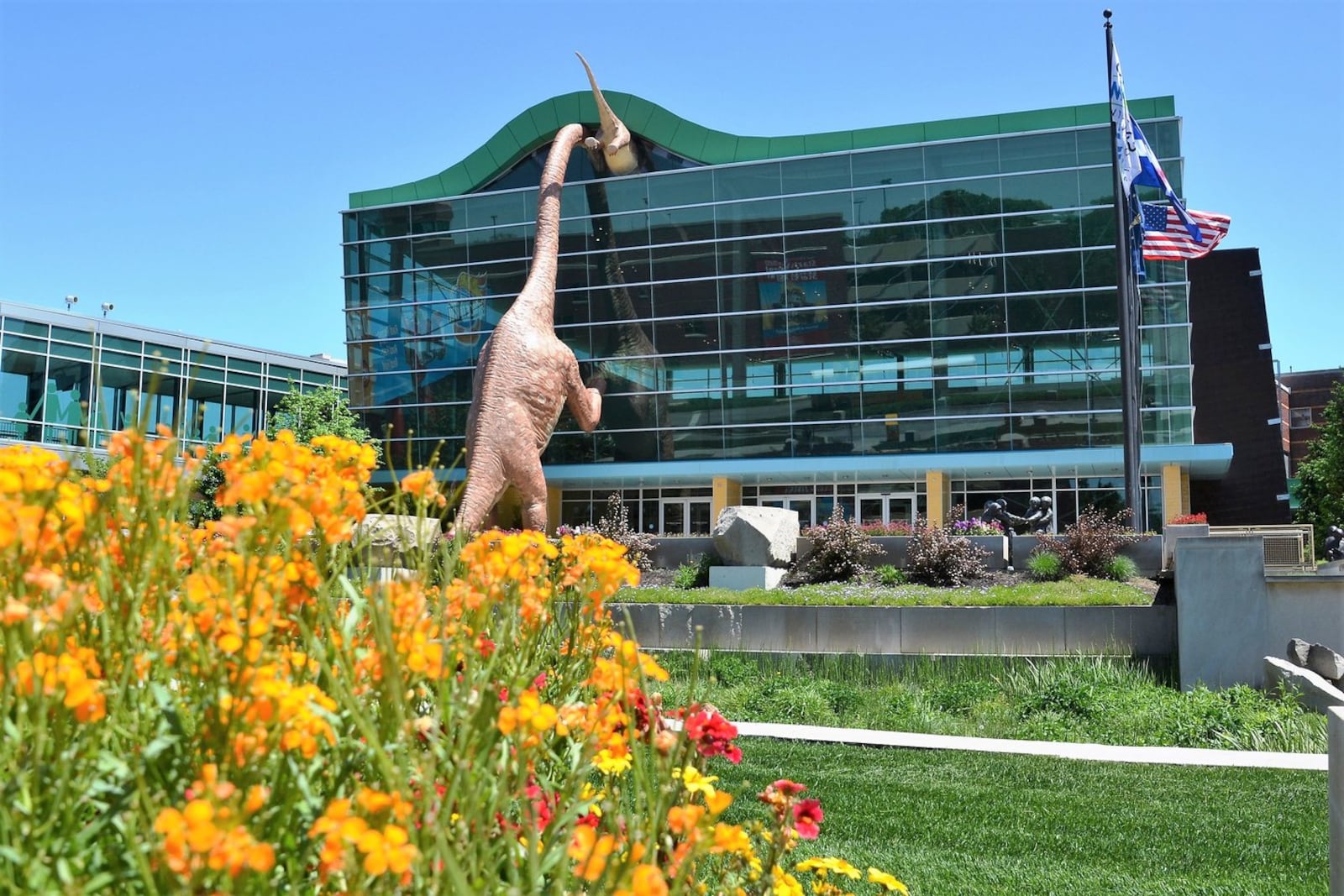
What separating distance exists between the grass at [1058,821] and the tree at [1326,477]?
3482 centimetres

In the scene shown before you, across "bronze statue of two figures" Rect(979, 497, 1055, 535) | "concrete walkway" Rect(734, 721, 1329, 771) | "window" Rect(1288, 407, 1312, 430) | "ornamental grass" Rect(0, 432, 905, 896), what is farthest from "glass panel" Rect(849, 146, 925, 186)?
"window" Rect(1288, 407, 1312, 430)

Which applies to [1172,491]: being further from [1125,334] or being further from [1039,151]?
[1125,334]

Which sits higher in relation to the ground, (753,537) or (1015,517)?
(1015,517)

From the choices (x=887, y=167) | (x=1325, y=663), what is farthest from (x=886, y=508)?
(x=1325, y=663)

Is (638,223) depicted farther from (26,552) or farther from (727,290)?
(26,552)

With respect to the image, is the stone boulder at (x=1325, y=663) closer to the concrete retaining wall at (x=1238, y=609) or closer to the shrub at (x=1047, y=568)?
the concrete retaining wall at (x=1238, y=609)

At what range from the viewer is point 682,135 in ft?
107

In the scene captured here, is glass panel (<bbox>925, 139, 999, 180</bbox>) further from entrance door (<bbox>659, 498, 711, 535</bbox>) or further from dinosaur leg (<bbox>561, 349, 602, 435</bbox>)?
dinosaur leg (<bbox>561, 349, 602, 435</bbox>)

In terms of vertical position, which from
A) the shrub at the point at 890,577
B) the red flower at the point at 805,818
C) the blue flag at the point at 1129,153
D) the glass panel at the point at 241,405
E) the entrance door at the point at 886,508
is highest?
the blue flag at the point at 1129,153

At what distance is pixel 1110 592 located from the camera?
13.7 m

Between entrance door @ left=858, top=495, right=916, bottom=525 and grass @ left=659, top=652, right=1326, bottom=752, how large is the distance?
18881mm

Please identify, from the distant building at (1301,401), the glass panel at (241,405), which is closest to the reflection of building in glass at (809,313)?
the glass panel at (241,405)

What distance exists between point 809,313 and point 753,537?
15.4m

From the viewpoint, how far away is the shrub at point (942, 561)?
51.5 ft
